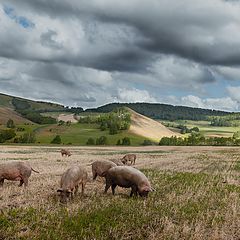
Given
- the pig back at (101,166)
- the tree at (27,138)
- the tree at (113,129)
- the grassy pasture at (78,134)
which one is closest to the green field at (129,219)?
the pig back at (101,166)

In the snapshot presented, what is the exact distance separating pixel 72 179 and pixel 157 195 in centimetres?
408

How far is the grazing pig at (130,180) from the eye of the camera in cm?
1809

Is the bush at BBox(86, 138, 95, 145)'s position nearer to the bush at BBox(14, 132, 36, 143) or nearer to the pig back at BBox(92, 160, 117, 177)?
the bush at BBox(14, 132, 36, 143)

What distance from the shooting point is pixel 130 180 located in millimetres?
18609

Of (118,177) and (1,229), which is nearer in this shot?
(1,229)

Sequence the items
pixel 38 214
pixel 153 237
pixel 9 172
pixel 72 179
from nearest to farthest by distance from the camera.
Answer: pixel 153 237 → pixel 38 214 → pixel 72 179 → pixel 9 172

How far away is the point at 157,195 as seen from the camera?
18.4 m

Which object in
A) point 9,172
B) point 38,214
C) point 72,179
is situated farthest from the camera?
point 9,172

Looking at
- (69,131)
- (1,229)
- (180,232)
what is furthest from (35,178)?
(69,131)

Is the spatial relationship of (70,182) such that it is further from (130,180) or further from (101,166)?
(101,166)

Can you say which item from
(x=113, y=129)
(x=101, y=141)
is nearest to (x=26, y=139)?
(x=101, y=141)

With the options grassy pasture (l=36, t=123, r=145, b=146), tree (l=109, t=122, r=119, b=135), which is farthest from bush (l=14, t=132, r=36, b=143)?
tree (l=109, t=122, r=119, b=135)

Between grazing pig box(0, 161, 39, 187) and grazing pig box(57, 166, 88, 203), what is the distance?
4.41 metres

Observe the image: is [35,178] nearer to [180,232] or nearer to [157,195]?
[157,195]
